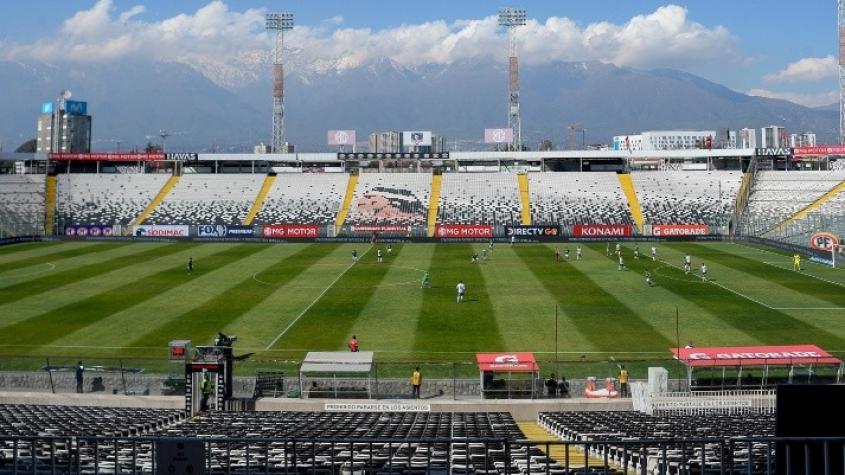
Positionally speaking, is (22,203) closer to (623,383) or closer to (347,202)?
(347,202)

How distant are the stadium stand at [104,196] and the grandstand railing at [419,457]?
77.3 m

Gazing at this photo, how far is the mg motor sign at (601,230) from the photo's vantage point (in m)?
83.6

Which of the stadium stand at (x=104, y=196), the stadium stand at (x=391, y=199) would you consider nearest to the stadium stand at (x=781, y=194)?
the stadium stand at (x=391, y=199)

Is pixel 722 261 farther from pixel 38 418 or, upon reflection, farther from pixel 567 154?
pixel 38 418

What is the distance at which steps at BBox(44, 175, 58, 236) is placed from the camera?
285ft

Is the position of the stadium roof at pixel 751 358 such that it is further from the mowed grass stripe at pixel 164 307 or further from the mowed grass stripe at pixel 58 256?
the mowed grass stripe at pixel 58 256

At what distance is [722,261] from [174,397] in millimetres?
48047

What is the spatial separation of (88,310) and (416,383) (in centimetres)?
2408

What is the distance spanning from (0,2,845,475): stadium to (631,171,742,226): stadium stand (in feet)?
1.31

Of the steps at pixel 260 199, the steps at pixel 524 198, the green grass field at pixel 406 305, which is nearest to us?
the green grass field at pixel 406 305

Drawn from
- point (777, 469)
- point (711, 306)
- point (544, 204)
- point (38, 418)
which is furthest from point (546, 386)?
point (544, 204)

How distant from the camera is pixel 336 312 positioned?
4306 cm

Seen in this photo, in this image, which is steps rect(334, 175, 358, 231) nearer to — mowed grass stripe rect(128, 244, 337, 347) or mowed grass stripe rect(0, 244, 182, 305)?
mowed grass stripe rect(0, 244, 182, 305)

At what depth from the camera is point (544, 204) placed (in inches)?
3642
